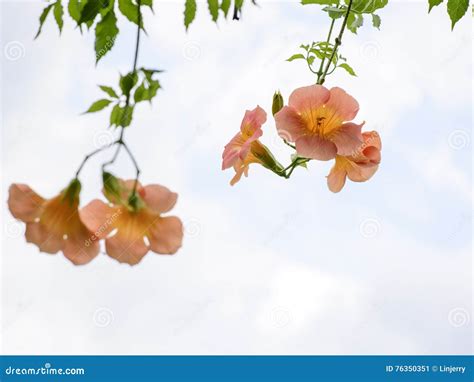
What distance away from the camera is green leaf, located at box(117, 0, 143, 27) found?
1.17 m

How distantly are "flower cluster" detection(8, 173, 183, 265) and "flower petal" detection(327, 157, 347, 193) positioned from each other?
65 cm

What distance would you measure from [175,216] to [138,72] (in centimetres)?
27

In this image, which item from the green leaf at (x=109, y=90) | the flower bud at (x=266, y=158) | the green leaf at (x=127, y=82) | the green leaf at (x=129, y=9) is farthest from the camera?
the flower bud at (x=266, y=158)

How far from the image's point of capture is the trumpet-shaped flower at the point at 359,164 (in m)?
1.30

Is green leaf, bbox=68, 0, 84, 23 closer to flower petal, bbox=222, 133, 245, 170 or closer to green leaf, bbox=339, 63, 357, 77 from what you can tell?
flower petal, bbox=222, 133, 245, 170

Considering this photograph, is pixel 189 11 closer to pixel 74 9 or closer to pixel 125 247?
pixel 74 9

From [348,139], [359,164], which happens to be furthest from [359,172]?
[348,139]

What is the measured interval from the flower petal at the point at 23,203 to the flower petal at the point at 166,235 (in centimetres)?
16

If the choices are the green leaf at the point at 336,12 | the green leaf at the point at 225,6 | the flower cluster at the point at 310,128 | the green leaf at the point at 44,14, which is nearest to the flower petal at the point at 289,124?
the flower cluster at the point at 310,128

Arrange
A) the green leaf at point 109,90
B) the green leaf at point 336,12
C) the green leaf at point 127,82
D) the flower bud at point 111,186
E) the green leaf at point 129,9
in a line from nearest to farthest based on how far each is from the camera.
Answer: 1. the flower bud at point 111,186
2. the green leaf at point 127,82
3. the green leaf at point 109,90
4. the green leaf at point 129,9
5. the green leaf at point 336,12

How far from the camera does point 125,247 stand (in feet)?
2.65

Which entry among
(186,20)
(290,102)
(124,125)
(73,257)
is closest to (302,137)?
(290,102)

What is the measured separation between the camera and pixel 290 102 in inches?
48.3

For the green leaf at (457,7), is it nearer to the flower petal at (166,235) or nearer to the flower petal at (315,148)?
the flower petal at (315,148)
